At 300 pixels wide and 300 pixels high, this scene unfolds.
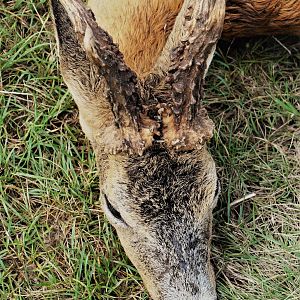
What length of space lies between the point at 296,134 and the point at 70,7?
8.22 ft

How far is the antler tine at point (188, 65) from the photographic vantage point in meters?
4.67

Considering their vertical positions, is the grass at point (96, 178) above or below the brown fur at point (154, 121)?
below

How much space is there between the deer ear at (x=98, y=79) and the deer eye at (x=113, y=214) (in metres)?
0.40

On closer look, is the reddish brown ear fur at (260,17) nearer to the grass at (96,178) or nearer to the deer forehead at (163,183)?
the grass at (96,178)

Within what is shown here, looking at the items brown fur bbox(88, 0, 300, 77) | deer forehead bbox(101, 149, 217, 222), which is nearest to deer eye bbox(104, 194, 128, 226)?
deer forehead bbox(101, 149, 217, 222)

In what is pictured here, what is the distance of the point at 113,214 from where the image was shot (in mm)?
5312

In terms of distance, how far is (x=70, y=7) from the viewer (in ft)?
15.3

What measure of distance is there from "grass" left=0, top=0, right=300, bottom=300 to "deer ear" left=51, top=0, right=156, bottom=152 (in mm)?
944

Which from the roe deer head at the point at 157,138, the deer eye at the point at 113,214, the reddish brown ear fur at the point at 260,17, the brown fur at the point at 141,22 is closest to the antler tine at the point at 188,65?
the roe deer head at the point at 157,138

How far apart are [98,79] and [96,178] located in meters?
1.46

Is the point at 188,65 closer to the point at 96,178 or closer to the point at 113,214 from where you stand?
the point at 113,214

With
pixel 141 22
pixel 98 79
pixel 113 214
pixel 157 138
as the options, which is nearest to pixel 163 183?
pixel 157 138

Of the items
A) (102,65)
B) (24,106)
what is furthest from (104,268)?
(102,65)

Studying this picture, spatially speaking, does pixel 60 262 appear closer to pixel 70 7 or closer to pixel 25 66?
pixel 25 66
